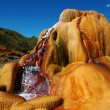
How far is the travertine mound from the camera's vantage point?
11.6m

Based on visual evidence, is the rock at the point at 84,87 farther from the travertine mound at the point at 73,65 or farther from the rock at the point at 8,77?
the rock at the point at 8,77

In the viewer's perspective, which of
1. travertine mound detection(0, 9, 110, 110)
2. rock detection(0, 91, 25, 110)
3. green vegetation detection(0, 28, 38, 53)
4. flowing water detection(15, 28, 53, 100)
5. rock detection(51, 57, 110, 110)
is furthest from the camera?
green vegetation detection(0, 28, 38, 53)

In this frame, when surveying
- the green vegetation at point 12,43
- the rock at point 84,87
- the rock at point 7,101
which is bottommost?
the rock at point 7,101

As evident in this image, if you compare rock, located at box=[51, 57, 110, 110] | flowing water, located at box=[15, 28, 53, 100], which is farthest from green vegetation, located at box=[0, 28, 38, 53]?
rock, located at box=[51, 57, 110, 110]

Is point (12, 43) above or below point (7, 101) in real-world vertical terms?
above

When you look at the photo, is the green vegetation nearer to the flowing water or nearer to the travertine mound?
the travertine mound

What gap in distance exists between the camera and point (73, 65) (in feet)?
49.5

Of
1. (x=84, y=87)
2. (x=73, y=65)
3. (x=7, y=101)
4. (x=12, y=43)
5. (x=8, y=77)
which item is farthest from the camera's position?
(x=12, y=43)

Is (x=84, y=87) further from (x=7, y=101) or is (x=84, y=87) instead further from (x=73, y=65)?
(x=73, y=65)

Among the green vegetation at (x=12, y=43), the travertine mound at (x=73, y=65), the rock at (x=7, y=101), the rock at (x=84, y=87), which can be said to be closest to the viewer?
the rock at (x=84, y=87)

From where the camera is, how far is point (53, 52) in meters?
15.5

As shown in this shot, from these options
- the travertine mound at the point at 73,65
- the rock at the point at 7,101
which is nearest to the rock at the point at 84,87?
the travertine mound at the point at 73,65

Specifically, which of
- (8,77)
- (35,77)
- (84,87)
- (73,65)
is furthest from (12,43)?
(84,87)

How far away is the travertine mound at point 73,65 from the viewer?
11.6 metres
